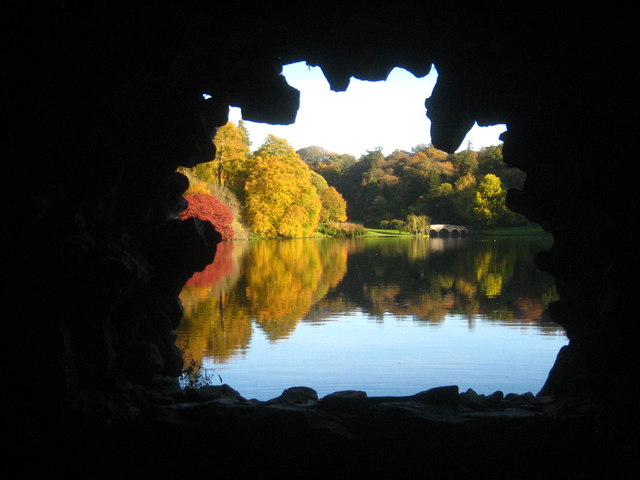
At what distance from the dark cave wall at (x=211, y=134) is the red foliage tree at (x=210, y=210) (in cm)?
2142

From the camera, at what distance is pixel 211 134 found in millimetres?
5516

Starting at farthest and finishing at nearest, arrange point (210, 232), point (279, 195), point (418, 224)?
point (418, 224) < point (279, 195) < point (210, 232)

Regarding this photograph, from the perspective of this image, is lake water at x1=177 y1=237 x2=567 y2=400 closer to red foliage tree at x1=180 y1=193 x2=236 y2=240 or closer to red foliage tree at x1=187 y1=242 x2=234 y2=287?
red foliage tree at x1=187 y1=242 x2=234 y2=287

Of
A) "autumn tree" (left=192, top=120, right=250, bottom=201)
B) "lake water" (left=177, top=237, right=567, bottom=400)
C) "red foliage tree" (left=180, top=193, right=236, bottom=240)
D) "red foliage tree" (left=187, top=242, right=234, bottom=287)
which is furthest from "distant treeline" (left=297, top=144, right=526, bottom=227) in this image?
"lake water" (left=177, top=237, right=567, bottom=400)

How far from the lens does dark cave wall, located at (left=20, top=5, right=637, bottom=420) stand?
11.4 feet

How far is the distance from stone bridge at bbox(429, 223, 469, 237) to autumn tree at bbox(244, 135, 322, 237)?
445 inches

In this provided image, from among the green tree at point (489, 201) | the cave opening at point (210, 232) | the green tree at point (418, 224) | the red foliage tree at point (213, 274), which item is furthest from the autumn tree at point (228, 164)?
the cave opening at point (210, 232)

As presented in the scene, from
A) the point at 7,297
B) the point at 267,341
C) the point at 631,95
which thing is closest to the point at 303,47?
the point at 631,95

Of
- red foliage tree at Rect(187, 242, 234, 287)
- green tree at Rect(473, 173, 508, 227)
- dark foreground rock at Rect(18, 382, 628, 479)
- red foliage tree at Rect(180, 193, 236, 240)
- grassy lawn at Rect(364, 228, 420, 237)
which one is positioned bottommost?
dark foreground rock at Rect(18, 382, 628, 479)

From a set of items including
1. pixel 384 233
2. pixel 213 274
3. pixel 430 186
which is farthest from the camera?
pixel 384 233

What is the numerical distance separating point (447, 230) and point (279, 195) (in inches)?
692

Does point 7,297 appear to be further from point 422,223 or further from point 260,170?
point 422,223

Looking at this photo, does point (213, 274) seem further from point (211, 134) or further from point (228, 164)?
point (228, 164)

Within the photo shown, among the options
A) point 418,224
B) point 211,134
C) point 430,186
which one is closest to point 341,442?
point 211,134
